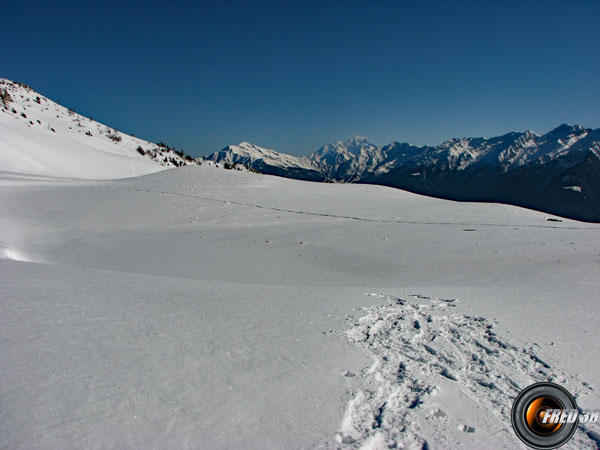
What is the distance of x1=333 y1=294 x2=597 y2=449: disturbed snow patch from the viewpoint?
192 centimetres

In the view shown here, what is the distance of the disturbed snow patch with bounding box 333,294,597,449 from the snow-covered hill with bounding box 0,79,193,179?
27788 mm

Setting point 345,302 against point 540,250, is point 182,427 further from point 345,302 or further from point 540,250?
point 540,250

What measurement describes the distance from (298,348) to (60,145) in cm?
3481

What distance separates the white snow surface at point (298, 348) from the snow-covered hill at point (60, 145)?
846 inches

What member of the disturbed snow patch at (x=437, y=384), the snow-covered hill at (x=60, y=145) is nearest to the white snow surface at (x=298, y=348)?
the disturbed snow patch at (x=437, y=384)

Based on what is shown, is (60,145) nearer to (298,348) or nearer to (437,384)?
(298,348)
